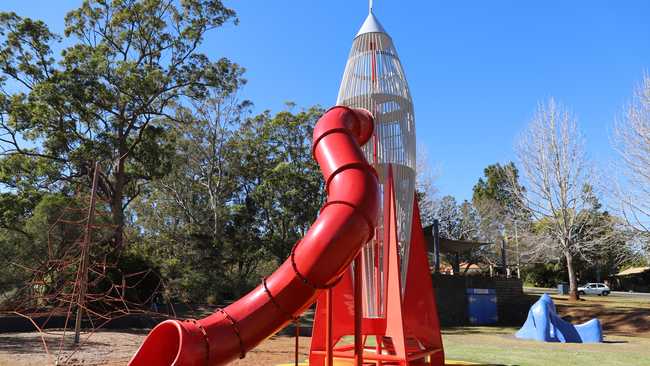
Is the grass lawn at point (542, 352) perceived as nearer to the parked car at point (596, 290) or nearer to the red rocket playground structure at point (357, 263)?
the red rocket playground structure at point (357, 263)

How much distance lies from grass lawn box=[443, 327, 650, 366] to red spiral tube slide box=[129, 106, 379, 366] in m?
7.42

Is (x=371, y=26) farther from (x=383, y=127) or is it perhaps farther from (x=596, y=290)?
(x=596, y=290)

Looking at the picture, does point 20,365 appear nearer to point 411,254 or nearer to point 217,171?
point 411,254

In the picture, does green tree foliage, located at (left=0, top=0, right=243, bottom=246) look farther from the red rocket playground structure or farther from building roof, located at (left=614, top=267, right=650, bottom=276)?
building roof, located at (left=614, top=267, right=650, bottom=276)

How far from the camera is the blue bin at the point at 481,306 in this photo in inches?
987

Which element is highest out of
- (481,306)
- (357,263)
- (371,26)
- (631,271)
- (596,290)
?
(371,26)

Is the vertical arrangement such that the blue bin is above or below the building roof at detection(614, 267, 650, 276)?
below

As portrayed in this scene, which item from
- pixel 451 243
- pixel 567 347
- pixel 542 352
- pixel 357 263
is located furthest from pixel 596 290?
pixel 357 263

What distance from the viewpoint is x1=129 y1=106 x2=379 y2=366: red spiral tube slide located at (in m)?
4.74

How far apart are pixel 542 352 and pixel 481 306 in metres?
12.2

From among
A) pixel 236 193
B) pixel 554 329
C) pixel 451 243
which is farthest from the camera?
pixel 236 193

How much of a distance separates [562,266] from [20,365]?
48874mm

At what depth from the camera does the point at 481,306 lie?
25.3 m

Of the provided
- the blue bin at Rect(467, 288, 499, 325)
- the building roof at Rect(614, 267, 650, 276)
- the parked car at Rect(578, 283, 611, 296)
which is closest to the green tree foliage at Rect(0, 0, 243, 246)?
the blue bin at Rect(467, 288, 499, 325)
